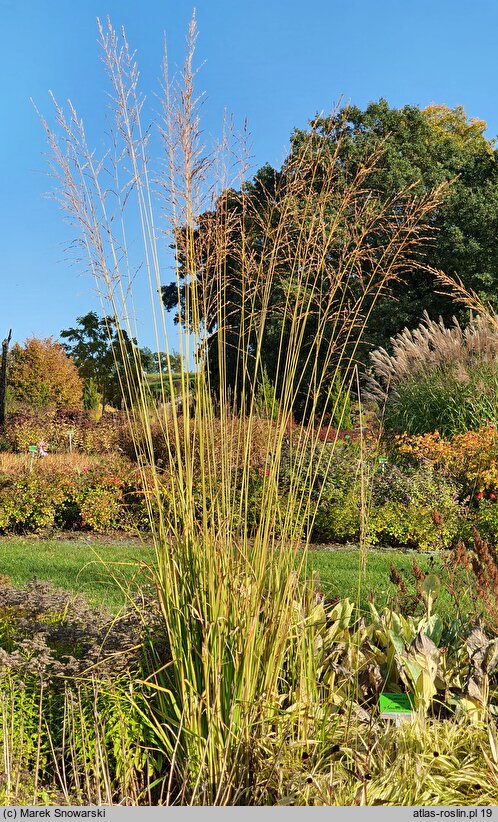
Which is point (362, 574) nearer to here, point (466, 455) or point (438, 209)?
point (466, 455)

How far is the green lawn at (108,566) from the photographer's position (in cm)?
500

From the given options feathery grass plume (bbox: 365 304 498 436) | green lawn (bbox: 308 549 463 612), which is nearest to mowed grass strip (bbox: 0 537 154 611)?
green lawn (bbox: 308 549 463 612)

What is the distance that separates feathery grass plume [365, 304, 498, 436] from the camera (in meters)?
8.74

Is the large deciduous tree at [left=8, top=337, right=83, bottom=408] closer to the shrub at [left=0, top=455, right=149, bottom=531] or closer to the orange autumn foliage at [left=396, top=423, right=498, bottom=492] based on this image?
the shrub at [left=0, top=455, right=149, bottom=531]

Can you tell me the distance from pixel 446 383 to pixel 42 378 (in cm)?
1572

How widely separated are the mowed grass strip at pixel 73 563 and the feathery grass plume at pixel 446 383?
3873 millimetres

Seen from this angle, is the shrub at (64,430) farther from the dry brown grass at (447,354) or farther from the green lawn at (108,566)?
the green lawn at (108,566)

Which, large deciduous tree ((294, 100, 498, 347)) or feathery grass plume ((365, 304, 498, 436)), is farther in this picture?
large deciduous tree ((294, 100, 498, 347))

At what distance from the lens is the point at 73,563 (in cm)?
605

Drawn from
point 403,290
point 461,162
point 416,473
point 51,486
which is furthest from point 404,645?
point 461,162

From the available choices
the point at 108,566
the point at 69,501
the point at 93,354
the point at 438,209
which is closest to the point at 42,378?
the point at 93,354

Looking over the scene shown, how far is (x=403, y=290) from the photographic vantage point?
20812mm

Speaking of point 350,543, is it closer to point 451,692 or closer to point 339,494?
point 339,494

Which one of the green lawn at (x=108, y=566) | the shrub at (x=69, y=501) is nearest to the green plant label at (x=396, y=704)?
the green lawn at (x=108, y=566)
